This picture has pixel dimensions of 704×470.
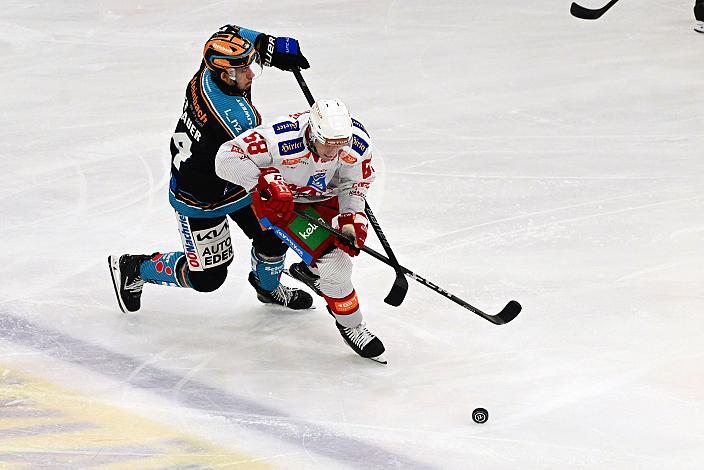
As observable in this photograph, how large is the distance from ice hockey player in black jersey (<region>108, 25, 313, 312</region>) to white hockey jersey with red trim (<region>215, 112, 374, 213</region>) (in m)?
0.16

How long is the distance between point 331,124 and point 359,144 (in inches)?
9.6

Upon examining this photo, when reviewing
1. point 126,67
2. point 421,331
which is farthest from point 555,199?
point 126,67

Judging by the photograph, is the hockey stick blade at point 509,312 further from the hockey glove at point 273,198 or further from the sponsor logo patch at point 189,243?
the sponsor logo patch at point 189,243

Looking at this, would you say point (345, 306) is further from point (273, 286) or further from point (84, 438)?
point (84, 438)

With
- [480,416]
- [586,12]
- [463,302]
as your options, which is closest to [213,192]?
[463,302]

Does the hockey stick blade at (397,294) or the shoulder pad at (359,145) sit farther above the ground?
the shoulder pad at (359,145)

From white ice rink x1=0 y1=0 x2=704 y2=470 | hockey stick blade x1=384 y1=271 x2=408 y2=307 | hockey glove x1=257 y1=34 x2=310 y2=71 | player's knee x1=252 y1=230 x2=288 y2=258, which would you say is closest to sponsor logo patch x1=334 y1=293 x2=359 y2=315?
hockey stick blade x1=384 y1=271 x2=408 y2=307

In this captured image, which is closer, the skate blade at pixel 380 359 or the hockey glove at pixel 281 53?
the skate blade at pixel 380 359

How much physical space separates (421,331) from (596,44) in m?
3.91

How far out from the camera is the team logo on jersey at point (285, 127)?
3.83 m

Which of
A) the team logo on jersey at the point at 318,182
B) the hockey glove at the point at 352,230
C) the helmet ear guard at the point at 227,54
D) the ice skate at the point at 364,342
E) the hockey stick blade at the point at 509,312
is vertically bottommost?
the ice skate at the point at 364,342

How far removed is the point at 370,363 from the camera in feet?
13.4

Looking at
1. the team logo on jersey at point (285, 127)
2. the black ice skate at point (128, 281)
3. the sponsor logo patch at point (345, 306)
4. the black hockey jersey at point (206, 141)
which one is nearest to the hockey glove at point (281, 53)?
the black hockey jersey at point (206, 141)

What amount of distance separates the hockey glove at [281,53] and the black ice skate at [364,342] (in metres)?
1.06
